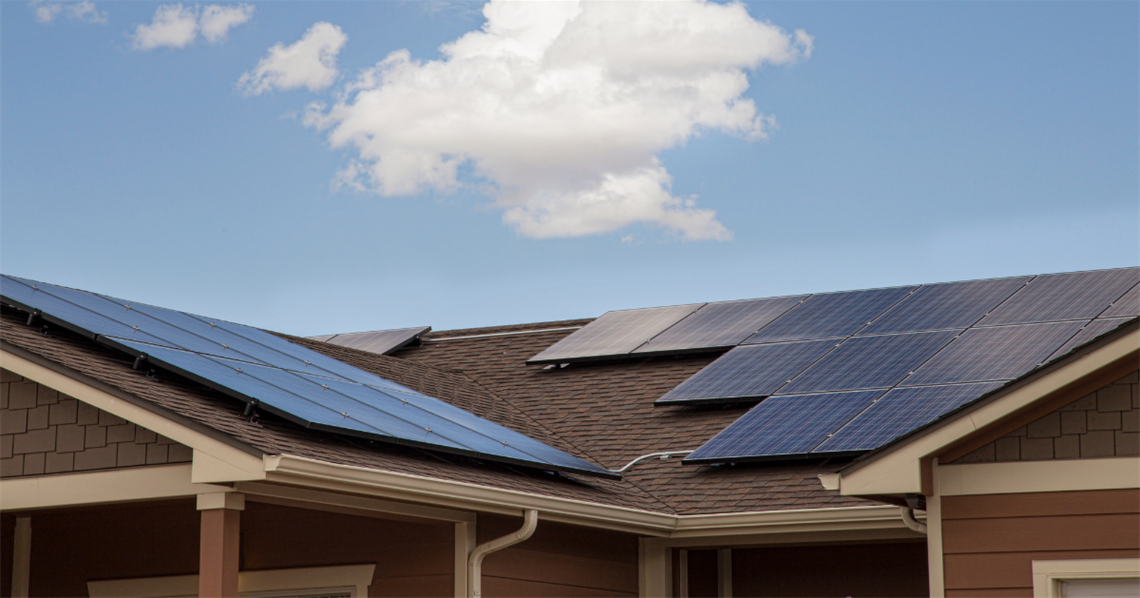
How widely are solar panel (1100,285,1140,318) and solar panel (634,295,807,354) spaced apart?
13.7 feet

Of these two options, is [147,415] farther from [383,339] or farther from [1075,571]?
[383,339]

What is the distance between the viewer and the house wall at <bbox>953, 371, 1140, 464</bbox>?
883 centimetres

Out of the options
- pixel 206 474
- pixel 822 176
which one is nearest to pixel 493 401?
pixel 206 474

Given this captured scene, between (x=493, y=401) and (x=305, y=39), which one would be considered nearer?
(x=493, y=401)

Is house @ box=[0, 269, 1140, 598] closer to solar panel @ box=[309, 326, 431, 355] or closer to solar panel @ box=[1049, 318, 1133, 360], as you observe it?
solar panel @ box=[1049, 318, 1133, 360]

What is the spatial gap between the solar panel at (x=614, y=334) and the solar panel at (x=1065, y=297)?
4517mm

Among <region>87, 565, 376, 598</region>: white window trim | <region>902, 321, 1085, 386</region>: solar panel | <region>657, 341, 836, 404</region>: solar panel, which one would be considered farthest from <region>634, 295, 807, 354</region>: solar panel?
<region>87, 565, 376, 598</region>: white window trim

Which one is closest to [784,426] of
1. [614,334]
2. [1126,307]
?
[1126,307]

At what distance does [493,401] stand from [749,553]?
4.09m

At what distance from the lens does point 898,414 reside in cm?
1154

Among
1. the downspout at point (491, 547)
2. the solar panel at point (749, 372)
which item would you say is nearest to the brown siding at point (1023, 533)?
the downspout at point (491, 547)

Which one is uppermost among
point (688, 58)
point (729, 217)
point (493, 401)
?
point (688, 58)

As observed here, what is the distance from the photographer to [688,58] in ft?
158

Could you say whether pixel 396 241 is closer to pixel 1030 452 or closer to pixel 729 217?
pixel 729 217
